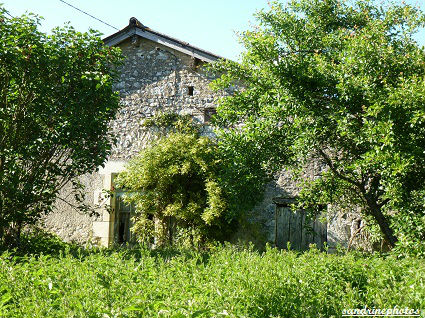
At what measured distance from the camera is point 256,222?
33.7ft

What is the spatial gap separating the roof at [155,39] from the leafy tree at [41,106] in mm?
3126

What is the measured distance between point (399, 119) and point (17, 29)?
5.92 m

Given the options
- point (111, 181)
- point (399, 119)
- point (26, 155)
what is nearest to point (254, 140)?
point (399, 119)

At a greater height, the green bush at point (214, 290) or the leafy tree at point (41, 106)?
the leafy tree at point (41, 106)

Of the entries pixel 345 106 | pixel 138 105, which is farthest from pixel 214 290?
pixel 138 105

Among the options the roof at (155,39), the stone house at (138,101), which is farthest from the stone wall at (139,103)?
the roof at (155,39)

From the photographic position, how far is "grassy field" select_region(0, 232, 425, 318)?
341 centimetres

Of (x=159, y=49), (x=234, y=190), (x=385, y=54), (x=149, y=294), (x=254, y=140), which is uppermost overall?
(x=159, y=49)

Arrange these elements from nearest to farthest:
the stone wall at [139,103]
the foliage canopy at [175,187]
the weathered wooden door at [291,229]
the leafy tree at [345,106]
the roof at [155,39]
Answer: the leafy tree at [345,106] → the foliage canopy at [175,187] → the weathered wooden door at [291,229] → the roof at [155,39] → the stone wall at [139,103]

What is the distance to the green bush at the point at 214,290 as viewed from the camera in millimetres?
3414

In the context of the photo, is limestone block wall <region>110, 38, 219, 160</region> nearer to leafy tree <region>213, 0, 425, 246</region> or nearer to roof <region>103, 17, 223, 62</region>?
A: roof <region>103, 17, 223, 62</region>

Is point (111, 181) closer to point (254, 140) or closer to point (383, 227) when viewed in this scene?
point (254, 140)

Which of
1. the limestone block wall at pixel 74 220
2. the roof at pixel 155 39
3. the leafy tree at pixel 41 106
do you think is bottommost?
the limestone block wall at pixel 74 220

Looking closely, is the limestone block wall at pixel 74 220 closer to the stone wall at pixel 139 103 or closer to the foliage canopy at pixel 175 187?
the stone wall at pixel 139 103
